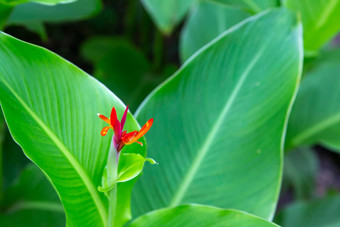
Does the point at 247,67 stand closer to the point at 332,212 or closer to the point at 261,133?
the point at 261,133

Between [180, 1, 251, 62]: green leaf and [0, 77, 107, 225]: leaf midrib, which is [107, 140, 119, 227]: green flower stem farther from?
[180, 1, 251, 62]: green leaf

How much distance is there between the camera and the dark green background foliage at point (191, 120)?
49cm

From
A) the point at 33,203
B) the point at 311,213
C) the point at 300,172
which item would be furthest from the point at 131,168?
the point at 300,172

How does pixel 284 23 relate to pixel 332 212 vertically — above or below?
above

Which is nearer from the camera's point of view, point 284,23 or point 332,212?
point 284,23

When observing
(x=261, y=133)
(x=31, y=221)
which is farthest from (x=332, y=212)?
(x=31, y=221)

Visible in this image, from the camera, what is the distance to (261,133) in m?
0.64

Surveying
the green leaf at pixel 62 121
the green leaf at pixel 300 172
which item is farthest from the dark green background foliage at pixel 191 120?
the green leaf at pixel 300 172

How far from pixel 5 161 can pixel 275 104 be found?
0.61m

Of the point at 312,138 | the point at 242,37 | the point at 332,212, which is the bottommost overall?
the point at 332,212

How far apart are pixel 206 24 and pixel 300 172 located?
21.4 inches

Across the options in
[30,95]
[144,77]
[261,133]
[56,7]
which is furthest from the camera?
[144,77]

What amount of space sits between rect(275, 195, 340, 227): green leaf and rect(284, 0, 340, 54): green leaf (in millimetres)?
370

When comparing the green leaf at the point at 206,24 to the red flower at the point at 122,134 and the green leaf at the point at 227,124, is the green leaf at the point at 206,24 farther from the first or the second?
the red flower at the point at 122,134
